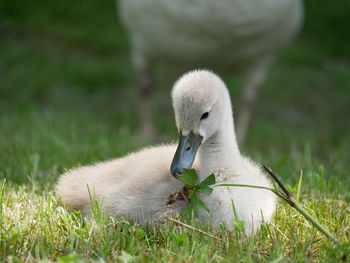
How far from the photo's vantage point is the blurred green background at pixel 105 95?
402cm

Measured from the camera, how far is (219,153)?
261 centimetres

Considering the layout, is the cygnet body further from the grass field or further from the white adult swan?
the grass field

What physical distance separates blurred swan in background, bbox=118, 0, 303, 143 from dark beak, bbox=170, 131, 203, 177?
258 cm

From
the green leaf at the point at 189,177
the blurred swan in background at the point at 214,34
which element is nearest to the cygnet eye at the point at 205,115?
the green leaf at the point at 189,177

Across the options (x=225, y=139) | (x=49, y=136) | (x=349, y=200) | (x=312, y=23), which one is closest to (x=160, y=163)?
(x=225, y=139)

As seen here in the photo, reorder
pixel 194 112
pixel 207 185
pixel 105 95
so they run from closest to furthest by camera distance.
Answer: pixel 207 185 → pixel 194 112 → pixel 105 95

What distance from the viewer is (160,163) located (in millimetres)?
2732

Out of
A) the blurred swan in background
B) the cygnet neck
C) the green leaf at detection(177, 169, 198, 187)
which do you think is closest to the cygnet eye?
the cygnet neck

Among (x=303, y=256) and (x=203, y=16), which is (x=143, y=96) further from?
(x=303, y=256)

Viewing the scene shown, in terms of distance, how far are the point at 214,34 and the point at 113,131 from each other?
126 centimetres

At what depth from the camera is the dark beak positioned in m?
2.41

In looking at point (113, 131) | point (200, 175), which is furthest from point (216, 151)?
point (113, 131)

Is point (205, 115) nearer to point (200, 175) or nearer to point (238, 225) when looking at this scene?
point (200, 175)

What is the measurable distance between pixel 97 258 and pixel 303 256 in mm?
744
